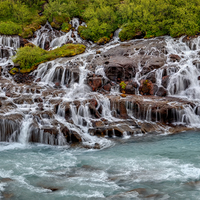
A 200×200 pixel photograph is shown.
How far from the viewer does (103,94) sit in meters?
23.5

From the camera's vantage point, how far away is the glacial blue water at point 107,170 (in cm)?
1016

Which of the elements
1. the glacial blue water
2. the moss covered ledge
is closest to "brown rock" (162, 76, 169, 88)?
the glacial blue water

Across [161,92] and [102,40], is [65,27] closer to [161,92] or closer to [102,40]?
[102,40]

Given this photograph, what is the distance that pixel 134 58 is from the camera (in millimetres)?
27953

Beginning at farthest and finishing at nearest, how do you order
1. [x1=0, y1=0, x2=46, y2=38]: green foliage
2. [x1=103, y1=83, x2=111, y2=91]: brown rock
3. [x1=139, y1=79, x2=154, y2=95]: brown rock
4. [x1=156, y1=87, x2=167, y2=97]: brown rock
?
[x1=0, y1=0, x2=46, y2=38]: green foliage < [x1=103, y1=83, x2=111, y2=91]: brown rock < [x1=139, y1=79, x2=154, y2=95]: brown rock < [x1=156, y1=87, x2=167, y2=97]: brown rock

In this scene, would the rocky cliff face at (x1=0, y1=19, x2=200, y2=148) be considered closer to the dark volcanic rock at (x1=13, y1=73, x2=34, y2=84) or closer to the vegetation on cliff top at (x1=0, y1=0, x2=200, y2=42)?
the dark volcanic rock at (x1=13, y1=73, x2=34, y2=84)

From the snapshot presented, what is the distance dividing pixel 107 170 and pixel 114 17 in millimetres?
29841

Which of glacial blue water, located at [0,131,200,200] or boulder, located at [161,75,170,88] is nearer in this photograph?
glacial blue water, located at [0,131,200,200]

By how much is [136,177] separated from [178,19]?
27525 mm

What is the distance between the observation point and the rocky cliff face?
722 inches

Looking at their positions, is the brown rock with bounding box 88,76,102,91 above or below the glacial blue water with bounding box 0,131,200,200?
above

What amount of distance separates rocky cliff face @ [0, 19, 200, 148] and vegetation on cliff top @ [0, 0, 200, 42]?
2224 mm

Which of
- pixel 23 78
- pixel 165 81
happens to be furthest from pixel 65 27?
pixel 165 81

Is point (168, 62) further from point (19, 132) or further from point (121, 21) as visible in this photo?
point (19, 132)
